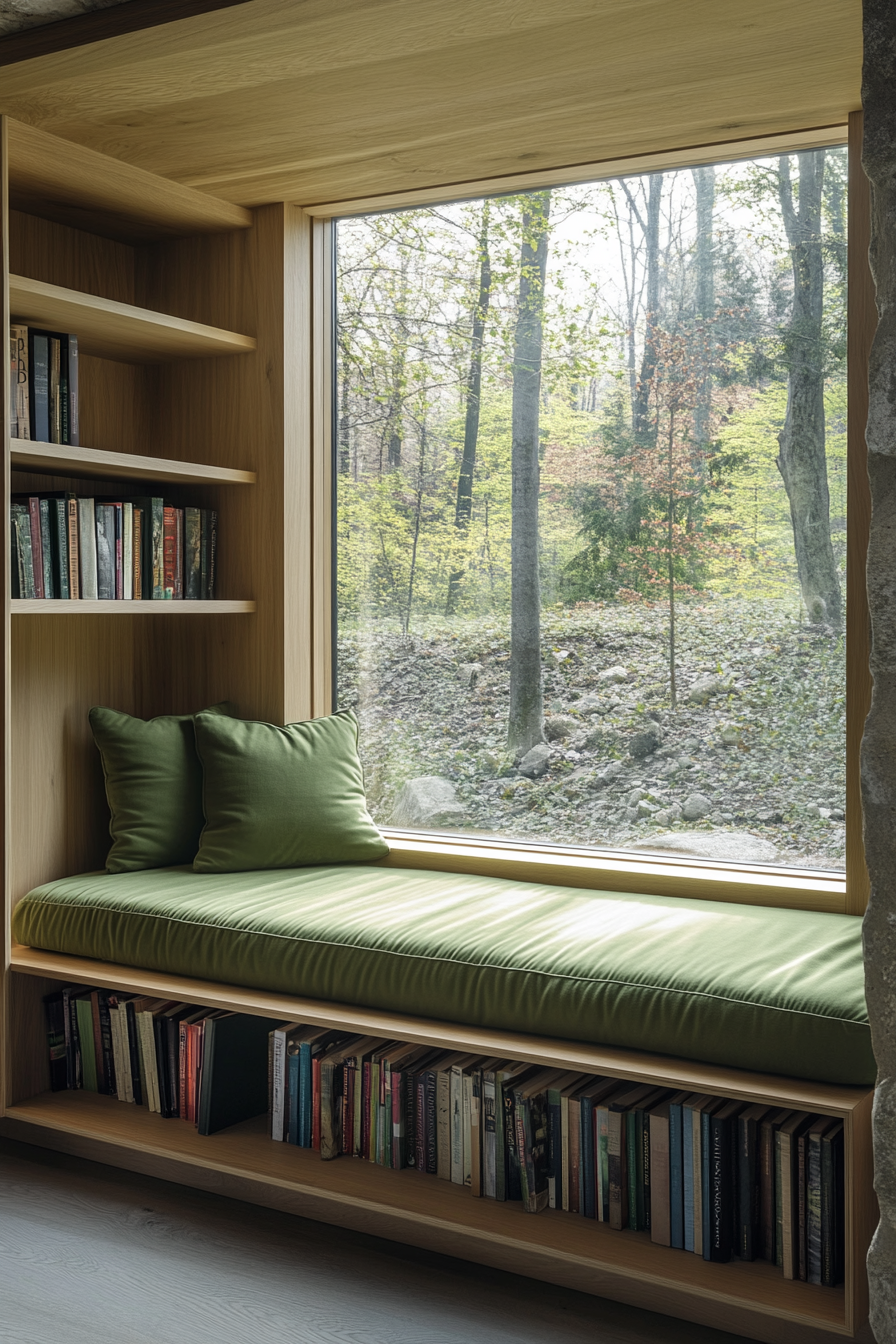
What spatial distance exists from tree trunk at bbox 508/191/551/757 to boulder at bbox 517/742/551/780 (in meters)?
0.02

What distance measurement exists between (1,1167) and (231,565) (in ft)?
5.30

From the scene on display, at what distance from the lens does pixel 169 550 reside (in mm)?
3086

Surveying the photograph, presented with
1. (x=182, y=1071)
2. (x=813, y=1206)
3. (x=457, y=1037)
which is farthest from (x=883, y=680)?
(x=182, y=1071)

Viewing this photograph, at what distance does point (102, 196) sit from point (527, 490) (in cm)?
129

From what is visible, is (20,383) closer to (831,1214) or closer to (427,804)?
(427,804)

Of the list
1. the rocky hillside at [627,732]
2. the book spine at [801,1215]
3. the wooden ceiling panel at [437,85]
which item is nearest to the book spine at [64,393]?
the wooden ceiling panel at [437,85]

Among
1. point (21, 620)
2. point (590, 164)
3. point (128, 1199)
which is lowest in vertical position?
point (128, 1199)

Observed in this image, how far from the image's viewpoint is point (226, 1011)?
2.59 metres

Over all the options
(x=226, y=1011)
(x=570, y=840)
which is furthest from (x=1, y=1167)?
(x=570, y=840)

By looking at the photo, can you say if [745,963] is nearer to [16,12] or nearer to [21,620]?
[21,620]

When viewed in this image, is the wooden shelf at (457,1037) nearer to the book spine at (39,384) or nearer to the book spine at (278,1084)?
the book spine at (278,1084)

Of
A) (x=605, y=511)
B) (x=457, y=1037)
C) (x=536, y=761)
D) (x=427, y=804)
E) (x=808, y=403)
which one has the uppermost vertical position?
(x=808, y=403)

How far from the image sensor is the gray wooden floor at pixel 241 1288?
196cm

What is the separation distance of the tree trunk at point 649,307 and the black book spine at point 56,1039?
1985 millimetres
